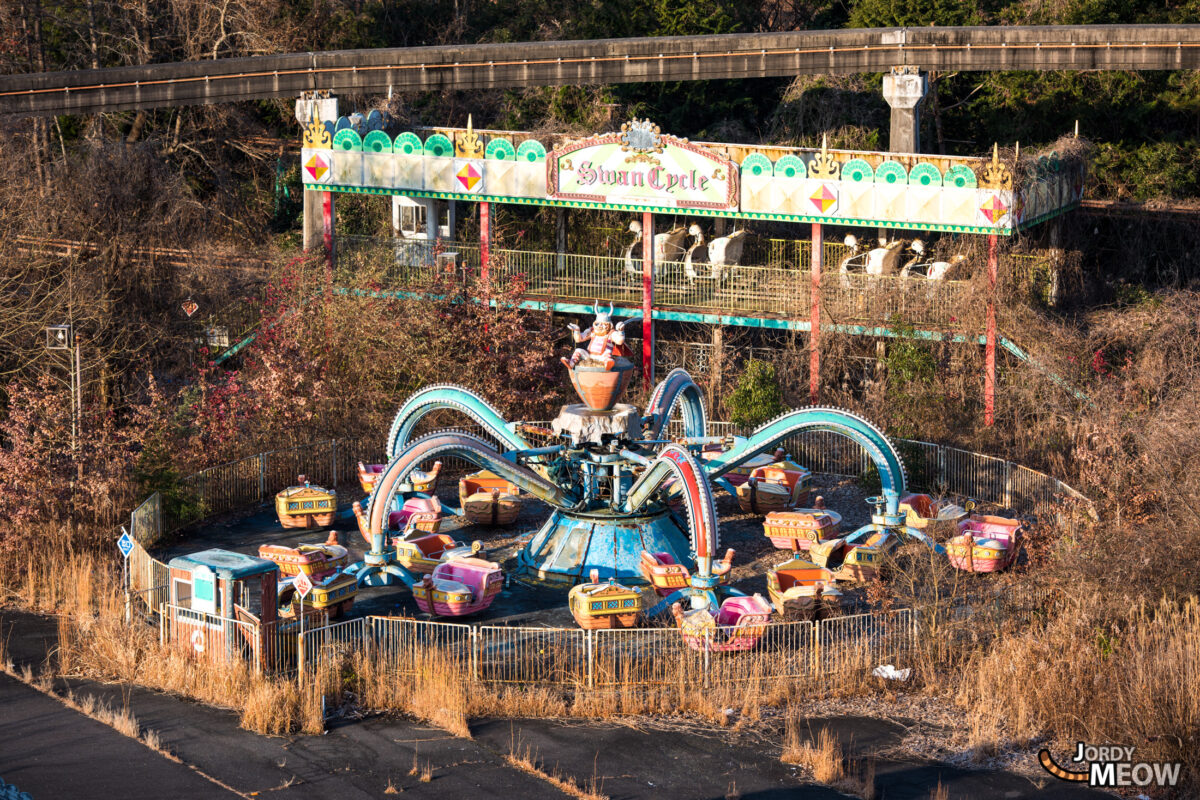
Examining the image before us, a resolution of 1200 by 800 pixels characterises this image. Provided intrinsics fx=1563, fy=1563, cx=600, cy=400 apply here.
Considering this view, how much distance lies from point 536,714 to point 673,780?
8.25 ft

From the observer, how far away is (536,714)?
65.5 feet

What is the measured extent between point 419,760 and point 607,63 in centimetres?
2560

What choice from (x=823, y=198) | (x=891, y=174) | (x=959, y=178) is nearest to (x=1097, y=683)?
(x=959, y=178)

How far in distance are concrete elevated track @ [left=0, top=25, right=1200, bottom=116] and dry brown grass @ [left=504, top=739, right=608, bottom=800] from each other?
24.7 metres

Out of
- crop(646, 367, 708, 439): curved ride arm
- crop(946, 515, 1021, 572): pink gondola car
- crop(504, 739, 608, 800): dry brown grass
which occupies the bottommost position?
crop(504, 739, 608, 800): dry brown grass

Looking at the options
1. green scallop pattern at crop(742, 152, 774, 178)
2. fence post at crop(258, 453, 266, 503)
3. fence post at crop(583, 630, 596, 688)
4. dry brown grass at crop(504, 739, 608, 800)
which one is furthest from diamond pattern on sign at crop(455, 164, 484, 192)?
dry brown grass at crop(504, 739, 608, 800)

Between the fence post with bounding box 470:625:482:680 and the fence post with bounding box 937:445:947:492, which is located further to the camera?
the fence post with bounding box 937:445:947:492

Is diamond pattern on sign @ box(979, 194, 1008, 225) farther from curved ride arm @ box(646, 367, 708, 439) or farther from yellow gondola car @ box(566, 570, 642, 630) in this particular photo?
yellow gondola car @ box(566, 570, 642, 630)

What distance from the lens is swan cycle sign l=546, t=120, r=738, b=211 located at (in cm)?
3491

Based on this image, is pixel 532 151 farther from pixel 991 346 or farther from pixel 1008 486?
pixel 1008 486

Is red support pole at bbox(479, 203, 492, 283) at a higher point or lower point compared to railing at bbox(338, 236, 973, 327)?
higher

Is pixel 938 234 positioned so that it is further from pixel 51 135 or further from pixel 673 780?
pixel 51 135

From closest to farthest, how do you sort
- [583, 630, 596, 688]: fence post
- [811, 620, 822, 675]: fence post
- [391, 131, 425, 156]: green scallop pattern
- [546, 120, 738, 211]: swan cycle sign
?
[583, 630, 596, 688]: fence post < [811, 620, 822, 675]: fence post < [546, 120, 738, 211]: swan cycle sign < [391, 131, 425, 156]: green scallop pattern

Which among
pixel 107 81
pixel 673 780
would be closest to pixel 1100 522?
pixel 673 780
